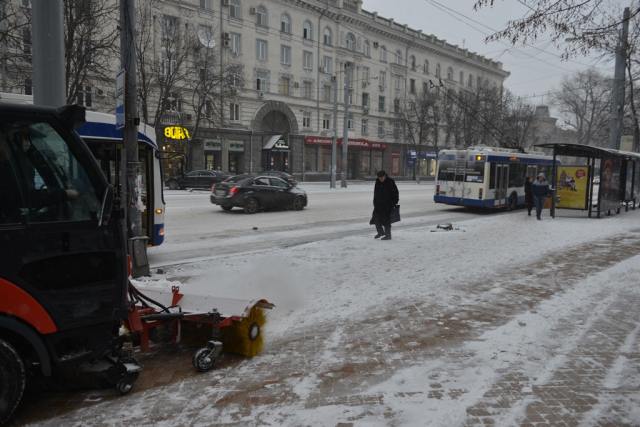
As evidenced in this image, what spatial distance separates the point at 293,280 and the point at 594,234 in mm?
10495

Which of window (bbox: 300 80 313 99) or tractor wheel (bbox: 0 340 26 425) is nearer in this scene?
tractor wheel (bbox: 0 340 26 425)

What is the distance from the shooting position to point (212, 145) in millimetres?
40281

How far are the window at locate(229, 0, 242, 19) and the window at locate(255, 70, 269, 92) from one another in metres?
4.96

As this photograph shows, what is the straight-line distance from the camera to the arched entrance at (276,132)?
144ft

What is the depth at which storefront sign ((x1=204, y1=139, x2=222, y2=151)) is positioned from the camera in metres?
39.9

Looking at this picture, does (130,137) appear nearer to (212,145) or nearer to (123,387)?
(123,387)

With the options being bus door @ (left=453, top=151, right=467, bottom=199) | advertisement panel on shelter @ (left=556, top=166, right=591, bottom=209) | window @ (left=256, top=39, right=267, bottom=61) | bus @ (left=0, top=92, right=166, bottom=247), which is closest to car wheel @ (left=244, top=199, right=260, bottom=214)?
bus @ (left=0, top=92, right=166, bottom=247)

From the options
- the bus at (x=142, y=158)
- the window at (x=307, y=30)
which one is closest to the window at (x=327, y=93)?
the window at (x=307, y=30)

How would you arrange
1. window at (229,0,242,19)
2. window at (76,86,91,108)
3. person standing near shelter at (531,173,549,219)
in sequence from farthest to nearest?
1. window at (229,0,242,19)
2. window at (76,86,91,108)
3. person standing near shelter at (531,173,549,219)

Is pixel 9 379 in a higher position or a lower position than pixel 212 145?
lower

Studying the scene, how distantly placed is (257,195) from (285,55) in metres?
30.7

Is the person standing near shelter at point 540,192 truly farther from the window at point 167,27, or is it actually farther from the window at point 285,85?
the window at point 285,85

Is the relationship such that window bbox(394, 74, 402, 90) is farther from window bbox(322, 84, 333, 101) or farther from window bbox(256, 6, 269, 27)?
window bbox(256, 6, 269, 27)

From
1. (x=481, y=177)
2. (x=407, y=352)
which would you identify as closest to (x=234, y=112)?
(x=481, y=177)
